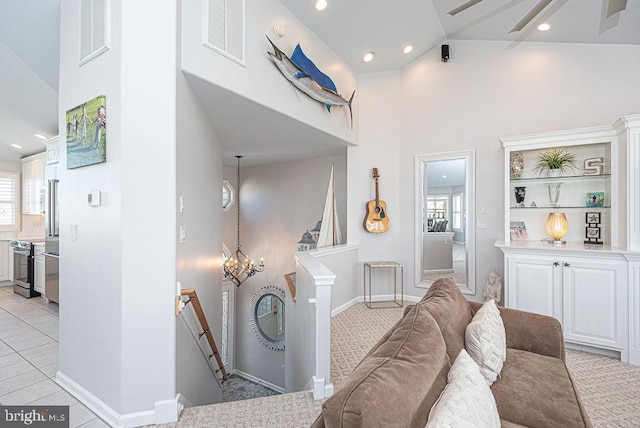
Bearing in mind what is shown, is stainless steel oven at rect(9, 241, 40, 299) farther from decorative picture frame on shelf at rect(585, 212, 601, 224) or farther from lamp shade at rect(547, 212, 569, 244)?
decorative picture frame on shelf at rect(585, 212, 601, 224)

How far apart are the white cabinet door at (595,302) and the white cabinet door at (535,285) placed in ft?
0.23

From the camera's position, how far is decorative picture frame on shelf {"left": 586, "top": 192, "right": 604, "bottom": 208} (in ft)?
10.8

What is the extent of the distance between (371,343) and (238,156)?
3938mm

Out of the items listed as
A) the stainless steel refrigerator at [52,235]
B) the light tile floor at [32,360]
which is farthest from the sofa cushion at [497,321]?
the stainless steel refrigerator at [52,235]

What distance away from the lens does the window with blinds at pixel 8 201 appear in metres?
6.14

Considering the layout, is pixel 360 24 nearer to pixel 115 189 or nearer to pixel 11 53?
pixel 115 189

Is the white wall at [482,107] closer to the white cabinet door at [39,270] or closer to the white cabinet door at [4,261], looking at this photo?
the white cabinet door at [39,270]

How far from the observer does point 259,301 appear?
6.66 metres

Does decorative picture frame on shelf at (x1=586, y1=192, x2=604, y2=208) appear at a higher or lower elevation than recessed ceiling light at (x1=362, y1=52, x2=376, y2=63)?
lower

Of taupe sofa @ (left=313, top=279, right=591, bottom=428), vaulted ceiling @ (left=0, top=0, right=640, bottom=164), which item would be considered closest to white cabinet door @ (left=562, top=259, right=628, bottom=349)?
taupe sofa @ (left=313, top=279, right=591, bottom=428)

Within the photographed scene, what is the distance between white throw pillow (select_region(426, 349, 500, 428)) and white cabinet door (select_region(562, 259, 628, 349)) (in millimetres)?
2405

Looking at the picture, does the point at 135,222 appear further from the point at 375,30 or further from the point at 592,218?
the point at 592,218

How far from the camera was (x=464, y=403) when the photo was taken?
102 cm

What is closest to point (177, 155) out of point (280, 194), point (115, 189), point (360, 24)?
point (115, 189)
